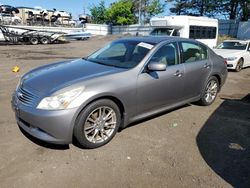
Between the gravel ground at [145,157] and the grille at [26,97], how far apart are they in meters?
0.68

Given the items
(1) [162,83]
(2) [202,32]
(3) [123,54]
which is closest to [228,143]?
(1) [162,83]

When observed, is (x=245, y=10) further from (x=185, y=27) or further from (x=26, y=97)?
(x=26, y=97)

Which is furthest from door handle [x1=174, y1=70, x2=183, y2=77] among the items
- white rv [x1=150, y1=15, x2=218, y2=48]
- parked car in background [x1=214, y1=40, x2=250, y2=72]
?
white rv [x1=150, y1=15, x2=218, y2=48]

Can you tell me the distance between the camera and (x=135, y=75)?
13.9 ft

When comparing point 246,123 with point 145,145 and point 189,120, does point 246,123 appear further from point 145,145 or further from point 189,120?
point 145,145

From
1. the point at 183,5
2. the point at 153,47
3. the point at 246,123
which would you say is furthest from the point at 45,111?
the point at 183,5

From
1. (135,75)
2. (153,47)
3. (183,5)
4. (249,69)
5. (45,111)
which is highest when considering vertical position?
(183,5)

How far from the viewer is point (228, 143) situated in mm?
4328

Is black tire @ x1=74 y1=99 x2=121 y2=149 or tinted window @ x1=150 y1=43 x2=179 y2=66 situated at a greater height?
tinted window @ x1=150 y1=43 x2=179 y2=66

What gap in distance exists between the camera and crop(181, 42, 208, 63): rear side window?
5249 mm

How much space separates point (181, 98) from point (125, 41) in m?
1.55

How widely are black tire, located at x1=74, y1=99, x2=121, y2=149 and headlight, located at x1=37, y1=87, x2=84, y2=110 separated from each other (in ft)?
0.84

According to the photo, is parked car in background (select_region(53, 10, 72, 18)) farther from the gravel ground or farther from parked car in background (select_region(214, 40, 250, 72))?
the gravel ground

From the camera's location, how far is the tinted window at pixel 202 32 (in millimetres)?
17755
